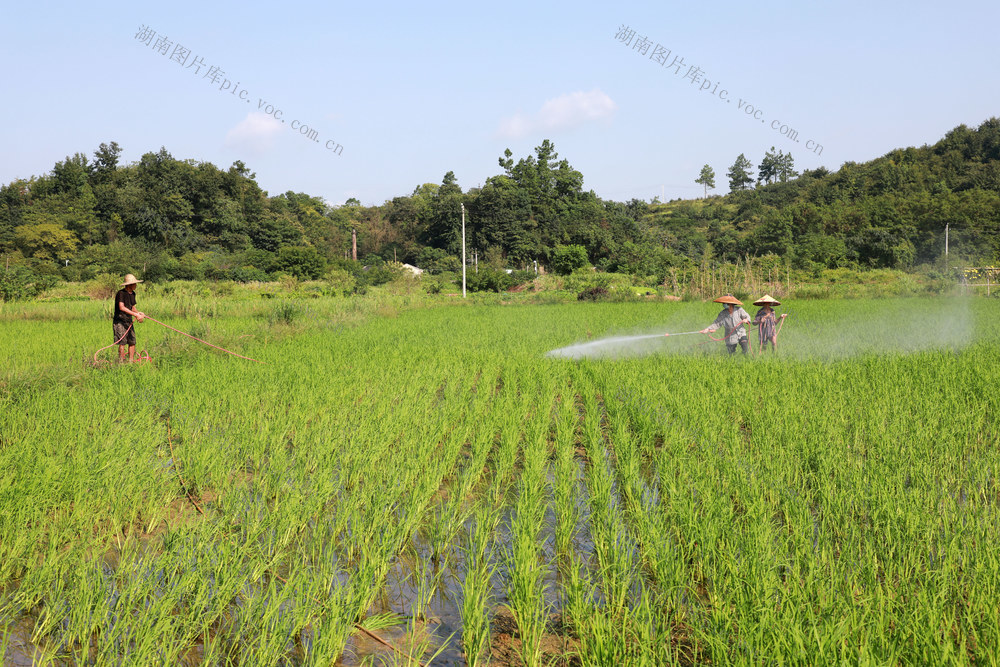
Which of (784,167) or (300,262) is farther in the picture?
(784,167)

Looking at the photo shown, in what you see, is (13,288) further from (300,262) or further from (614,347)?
(614,347)

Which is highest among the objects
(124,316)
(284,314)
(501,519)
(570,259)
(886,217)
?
(886,217)

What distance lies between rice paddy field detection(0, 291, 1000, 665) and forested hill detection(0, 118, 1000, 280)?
2563cm

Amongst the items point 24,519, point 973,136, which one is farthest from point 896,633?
point 973,136

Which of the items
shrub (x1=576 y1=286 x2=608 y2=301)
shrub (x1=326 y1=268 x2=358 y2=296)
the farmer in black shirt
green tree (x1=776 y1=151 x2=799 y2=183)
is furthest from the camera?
green tree (x1=776 y1=151 x2=799 y2=183)

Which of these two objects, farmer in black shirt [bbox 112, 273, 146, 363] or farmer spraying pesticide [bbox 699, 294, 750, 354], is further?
farmer spraying pesticide [bbox 699, 294, 750, 354]

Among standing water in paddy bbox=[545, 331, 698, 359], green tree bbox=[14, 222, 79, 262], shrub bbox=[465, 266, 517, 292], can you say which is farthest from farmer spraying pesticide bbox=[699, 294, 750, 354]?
green tree bbox=[14, 222, 79, 262]

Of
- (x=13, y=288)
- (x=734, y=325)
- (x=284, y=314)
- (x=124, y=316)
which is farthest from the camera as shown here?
(x=13, y=288)

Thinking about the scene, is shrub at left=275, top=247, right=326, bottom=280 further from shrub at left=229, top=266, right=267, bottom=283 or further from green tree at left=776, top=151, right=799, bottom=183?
green tree at left=776, top=151, right=799, bottom=183

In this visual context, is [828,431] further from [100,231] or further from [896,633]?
[100,231]

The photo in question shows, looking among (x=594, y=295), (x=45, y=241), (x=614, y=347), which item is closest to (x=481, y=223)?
(x=594, y=295)

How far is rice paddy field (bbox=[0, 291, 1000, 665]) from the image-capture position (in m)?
2.00

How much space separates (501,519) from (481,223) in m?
35.1

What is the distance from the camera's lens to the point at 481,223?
37562 mm
